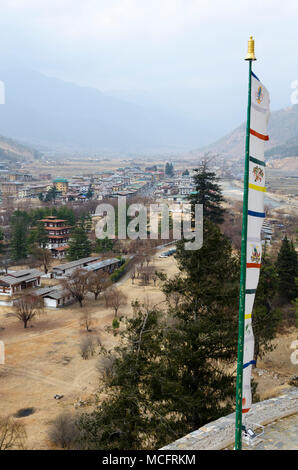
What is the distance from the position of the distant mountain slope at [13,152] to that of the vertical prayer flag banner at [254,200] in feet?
466

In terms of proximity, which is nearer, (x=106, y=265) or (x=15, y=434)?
(x=15, y=434)

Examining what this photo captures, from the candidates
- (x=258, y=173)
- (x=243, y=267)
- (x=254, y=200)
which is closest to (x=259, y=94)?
(x=258, y=173)

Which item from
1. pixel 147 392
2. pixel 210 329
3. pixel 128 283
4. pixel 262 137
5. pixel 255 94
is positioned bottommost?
pixel 128 283

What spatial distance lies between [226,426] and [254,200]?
3.92 metres

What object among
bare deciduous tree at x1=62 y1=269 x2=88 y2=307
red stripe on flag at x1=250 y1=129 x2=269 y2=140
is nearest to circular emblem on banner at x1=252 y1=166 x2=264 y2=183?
red stripe on flag at x1=250 y1=129 x2=269 y2=140

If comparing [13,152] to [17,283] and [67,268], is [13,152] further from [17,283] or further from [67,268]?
[17,283]

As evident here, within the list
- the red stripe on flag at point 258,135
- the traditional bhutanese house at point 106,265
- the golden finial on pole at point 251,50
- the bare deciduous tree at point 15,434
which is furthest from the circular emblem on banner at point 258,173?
the traditional bhutanese house at point 106,265

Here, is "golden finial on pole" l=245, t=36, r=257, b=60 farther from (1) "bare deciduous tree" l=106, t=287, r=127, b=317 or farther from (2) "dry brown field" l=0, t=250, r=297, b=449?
(1) "bare deciduous tree" l=106, t=287, r=127, b=317

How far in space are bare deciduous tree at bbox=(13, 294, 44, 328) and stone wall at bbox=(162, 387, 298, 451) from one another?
1634 centimetres

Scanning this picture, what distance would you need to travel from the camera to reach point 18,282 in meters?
27.8

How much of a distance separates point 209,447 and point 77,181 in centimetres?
9135

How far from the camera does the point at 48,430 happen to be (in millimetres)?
12398
